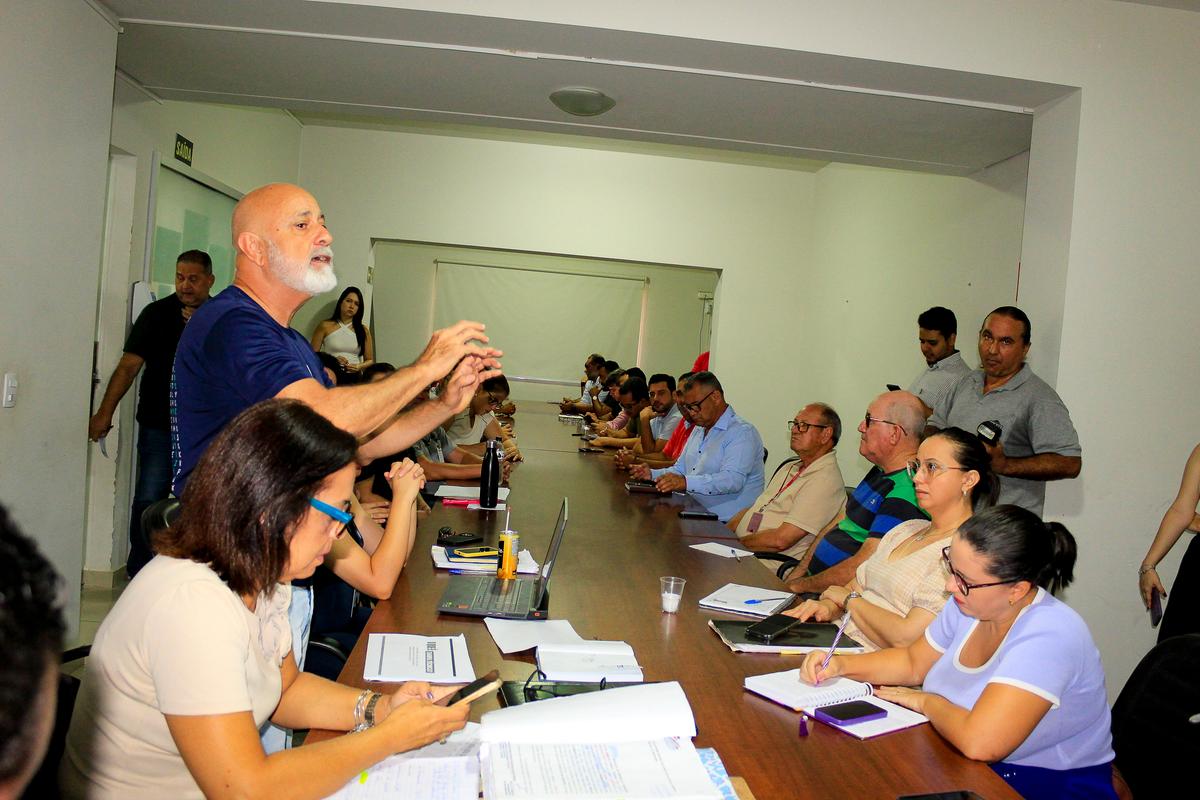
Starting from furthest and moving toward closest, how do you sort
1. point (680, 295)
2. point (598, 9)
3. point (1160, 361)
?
point (680, 295), point (1160, 361), point (598, 9)

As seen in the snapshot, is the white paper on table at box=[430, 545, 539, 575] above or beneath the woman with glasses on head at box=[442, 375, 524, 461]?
beneath

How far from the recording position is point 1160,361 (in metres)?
3.68

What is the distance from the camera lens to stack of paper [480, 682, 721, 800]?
129 centimetres

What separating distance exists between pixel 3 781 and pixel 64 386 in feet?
11.3

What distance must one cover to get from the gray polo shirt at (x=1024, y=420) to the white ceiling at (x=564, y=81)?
1.21m

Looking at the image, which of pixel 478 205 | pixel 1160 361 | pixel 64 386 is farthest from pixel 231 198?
pixel 1160 361

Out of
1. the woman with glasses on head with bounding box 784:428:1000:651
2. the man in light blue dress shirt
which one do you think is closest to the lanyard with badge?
the man in light blue dress shirt

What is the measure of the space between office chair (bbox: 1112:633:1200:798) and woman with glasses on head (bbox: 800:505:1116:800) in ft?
0.31

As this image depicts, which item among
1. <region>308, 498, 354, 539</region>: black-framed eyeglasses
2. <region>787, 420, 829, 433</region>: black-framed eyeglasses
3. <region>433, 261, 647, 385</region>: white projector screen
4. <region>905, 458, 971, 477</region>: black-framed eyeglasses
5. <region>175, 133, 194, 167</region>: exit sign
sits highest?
<region>175, 133, 194, 167</region>: exit sign

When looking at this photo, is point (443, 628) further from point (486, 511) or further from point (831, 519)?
point (831, 519)

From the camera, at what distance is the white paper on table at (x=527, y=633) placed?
6.20 ft

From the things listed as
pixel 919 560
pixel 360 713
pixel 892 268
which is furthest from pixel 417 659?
pixel 892 268

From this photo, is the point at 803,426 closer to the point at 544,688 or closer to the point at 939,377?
the point at 939,377

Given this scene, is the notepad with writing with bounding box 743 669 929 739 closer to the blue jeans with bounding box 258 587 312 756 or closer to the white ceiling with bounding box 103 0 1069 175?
the blue jeans with bounding box 258 587 312 756
